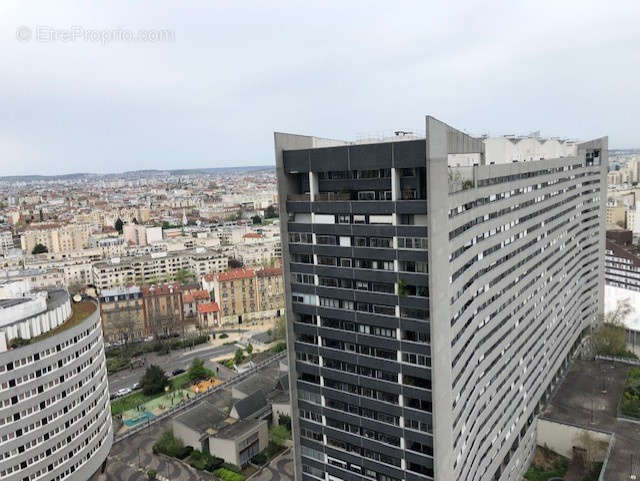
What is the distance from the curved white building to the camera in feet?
164

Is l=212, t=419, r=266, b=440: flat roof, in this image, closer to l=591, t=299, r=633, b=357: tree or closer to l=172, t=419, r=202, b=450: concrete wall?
l=172, t=419, r=202, b=450: concrete wall

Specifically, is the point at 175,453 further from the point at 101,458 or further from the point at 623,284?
the point at 623,284

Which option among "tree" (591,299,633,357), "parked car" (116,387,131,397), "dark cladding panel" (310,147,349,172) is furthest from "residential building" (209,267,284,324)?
"dark cladding panel" (310,147,349,172)

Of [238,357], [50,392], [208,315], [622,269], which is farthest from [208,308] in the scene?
[622,269]

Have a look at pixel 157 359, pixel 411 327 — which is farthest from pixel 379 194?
pixel 157 359

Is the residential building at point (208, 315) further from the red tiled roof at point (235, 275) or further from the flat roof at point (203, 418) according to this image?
the flat roof at point (203, 418)

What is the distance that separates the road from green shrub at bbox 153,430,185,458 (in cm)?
2883

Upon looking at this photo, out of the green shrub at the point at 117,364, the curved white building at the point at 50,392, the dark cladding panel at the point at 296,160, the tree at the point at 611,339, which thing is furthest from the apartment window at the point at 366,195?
the green shrub at the point at 117,364

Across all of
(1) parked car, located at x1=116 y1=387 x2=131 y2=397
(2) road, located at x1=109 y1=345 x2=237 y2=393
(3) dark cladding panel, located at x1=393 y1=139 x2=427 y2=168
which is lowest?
(2) road, located at x1=109 y1=345 x2=237 y2=393

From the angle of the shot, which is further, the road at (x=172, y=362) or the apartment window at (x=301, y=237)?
the road at (x=172, y=362)

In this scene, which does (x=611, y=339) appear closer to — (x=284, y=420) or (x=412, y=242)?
(x=284, y=420)

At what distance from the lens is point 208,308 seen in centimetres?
12975

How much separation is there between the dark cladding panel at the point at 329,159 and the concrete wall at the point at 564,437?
47.3 m

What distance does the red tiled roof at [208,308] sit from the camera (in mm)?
128875
